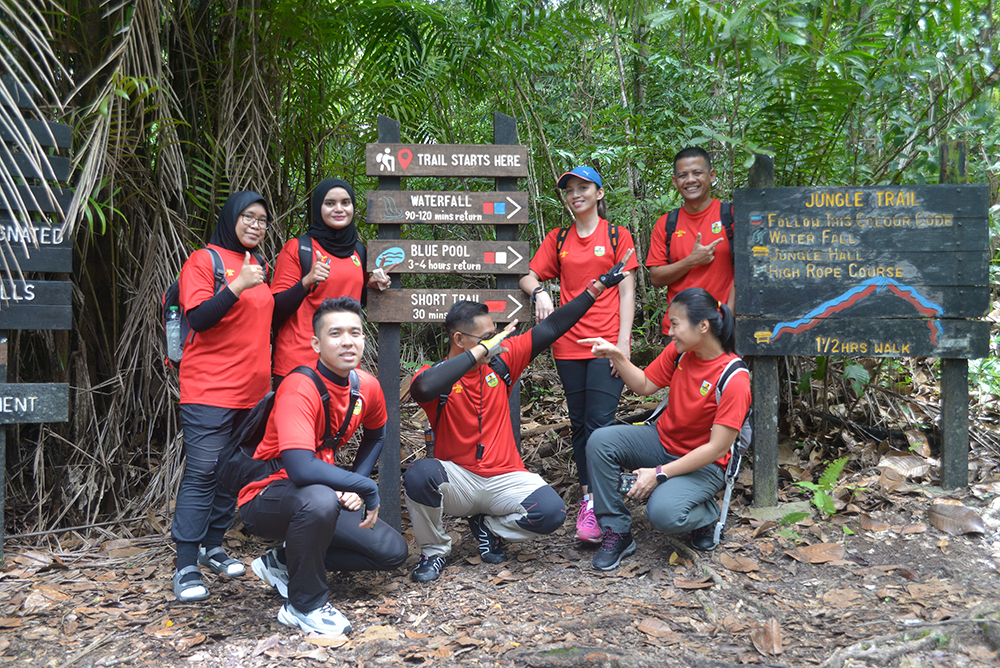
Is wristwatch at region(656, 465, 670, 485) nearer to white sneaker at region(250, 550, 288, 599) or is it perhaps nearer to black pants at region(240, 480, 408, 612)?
black pants at region(240, 480, 408, 612)

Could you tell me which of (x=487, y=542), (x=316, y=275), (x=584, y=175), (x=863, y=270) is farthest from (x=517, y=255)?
(x=863, y=270)

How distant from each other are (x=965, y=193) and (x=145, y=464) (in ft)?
17.8

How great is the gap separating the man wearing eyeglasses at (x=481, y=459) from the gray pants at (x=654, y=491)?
0.26 metres

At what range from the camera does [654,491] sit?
3859 mm

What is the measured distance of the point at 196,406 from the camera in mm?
3846

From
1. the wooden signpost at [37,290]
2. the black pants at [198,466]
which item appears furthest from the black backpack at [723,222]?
the wooden signpost at [37,290]

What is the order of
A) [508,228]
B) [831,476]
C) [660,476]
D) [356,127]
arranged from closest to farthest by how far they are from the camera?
[660,476] < [831,476] < [508,228] < [356,127]

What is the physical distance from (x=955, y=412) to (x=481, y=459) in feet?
9.35

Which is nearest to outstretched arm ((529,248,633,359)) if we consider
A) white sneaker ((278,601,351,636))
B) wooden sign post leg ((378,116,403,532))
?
wooden sign post leg ((378,116,403,532))

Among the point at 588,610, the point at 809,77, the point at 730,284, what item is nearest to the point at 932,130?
the point at 809,77

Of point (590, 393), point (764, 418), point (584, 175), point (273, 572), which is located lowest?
point (273, 572)

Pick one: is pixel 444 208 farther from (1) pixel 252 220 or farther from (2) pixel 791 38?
(2) pixel 791 38

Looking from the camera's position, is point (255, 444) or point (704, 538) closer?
point (255, 444)

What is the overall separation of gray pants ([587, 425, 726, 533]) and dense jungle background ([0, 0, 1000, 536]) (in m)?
1.19
